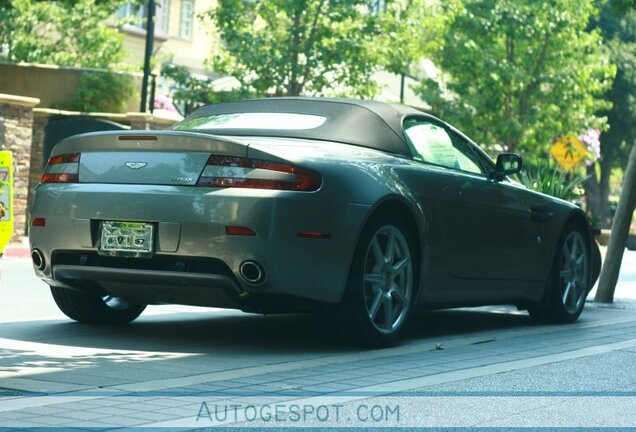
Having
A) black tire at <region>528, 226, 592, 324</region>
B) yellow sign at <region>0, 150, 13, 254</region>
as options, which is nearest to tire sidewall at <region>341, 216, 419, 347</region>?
black tire at <region>528, 226, 592, 324</region>

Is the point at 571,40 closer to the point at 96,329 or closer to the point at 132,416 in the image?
the point at 96,329

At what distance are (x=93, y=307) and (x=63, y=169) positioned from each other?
103cm

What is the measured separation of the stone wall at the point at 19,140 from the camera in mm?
20641

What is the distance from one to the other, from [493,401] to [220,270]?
6.36 ft

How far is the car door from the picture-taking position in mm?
9039

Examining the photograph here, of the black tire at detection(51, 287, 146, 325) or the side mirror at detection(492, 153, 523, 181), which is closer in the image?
the black tire at detection(51, 287, 146, 325)

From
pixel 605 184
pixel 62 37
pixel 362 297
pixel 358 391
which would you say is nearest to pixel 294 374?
pixel 358 391

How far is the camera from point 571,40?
4112 cm

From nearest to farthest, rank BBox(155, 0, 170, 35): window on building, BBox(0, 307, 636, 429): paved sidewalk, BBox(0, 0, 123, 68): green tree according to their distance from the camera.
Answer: BBox(0, 307, 636, 429): paved sidewalk, BBox(0, 0, 123, 68): green tree, BBox(155, 0, 170, 35): window on building

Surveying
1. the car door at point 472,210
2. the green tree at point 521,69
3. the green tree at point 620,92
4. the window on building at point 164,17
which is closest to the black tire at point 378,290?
the car door at point 472,210

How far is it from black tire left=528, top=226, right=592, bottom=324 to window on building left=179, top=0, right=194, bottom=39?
36851 millimetres

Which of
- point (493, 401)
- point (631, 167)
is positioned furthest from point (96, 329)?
point (631, 167)

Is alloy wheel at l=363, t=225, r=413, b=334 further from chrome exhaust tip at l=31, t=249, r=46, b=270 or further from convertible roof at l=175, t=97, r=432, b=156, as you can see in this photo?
chrome exhaust tip at l=31, t=249, r=46, b=270

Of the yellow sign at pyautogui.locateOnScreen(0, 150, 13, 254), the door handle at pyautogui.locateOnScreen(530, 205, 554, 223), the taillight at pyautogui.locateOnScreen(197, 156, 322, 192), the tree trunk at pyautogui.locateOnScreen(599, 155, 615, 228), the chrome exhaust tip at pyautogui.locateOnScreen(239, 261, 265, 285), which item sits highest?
the taillight at pyautogui.locateOnScreen(197, 156, 322, 192)
